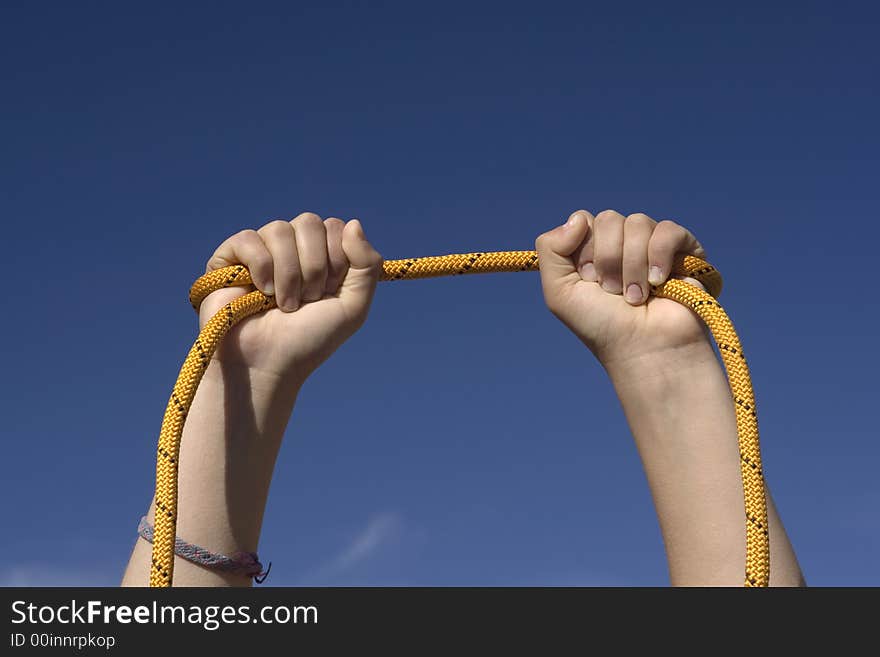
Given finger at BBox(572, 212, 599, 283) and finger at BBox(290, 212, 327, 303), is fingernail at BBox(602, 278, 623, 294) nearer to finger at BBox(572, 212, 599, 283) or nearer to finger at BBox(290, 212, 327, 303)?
finger at BBox(572, 212, 599, 283)

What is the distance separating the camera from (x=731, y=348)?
2.38 m

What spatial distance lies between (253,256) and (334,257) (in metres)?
0.23

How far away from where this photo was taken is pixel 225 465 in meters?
2.50

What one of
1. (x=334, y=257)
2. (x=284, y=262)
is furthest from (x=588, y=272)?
(x=284, y=262)

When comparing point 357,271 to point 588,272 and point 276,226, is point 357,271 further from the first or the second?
point 588,272

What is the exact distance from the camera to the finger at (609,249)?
2561mm

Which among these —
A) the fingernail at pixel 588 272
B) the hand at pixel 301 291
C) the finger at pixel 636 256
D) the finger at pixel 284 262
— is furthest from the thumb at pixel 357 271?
the finger at pixel 636 256

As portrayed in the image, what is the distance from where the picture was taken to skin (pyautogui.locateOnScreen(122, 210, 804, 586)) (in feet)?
8.14

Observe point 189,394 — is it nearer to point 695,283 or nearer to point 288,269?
point 288,269

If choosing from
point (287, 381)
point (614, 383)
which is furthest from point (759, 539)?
point (287, 381)

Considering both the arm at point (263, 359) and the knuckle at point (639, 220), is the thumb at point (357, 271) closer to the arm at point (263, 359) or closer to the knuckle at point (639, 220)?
the arm at point (263, 359)

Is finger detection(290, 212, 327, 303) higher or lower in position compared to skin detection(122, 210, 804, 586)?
higher

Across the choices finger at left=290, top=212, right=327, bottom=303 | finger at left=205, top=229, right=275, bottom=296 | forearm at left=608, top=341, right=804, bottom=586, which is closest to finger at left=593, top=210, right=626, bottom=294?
forearm at left=608, top=341, right=804, bottom=586

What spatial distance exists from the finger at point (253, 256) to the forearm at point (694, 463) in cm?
105
